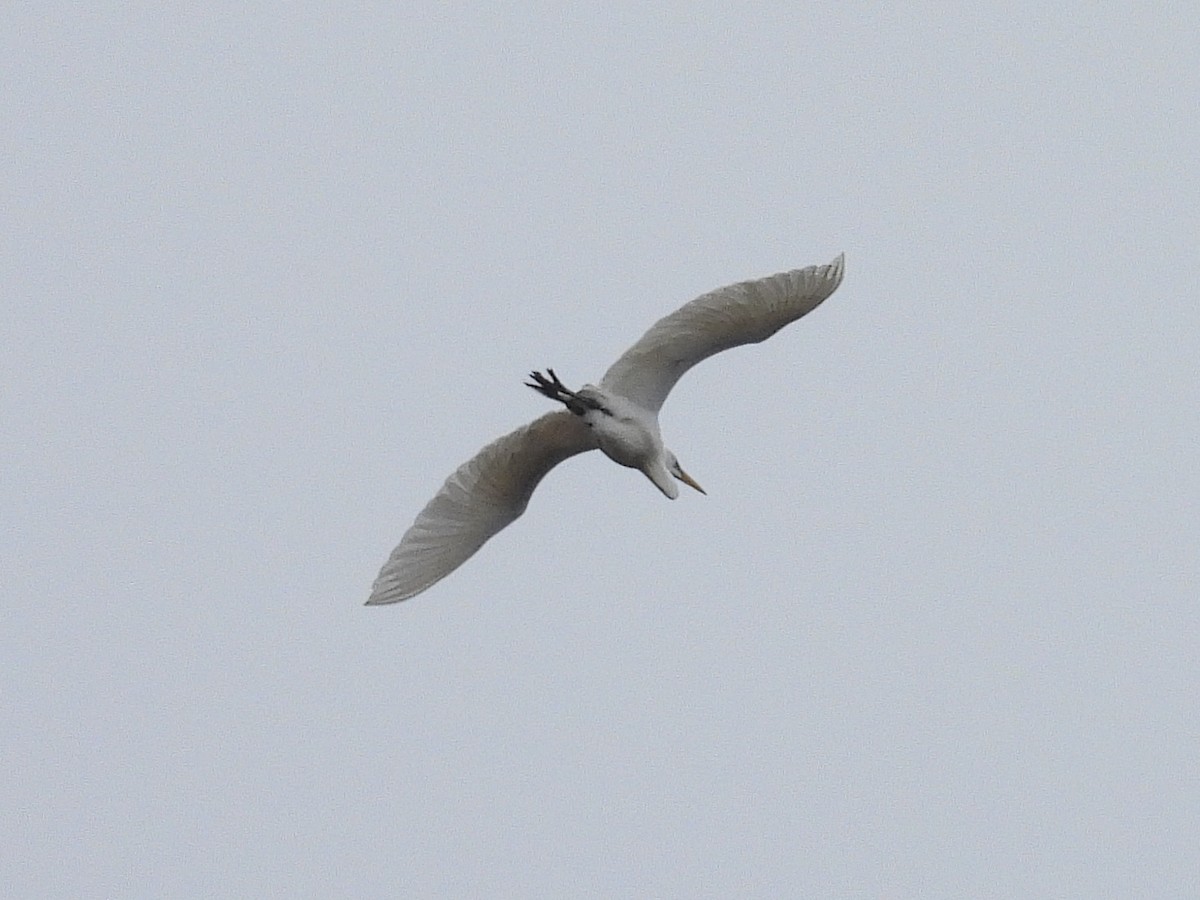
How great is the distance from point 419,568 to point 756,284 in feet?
12.6

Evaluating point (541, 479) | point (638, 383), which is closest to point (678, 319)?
point (638, 383)

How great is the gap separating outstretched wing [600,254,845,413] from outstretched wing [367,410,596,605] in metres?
0.68

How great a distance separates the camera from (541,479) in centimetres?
1897

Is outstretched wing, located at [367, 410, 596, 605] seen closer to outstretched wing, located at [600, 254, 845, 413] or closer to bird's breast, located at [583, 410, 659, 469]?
bird's breast, located at [583, 410, 659, 469]

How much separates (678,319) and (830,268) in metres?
1.32

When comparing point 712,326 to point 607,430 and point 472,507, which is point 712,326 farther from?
point 472,507

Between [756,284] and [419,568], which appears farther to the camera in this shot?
[419,568]

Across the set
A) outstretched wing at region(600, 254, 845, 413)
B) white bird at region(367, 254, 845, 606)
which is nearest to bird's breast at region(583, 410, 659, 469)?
white bird at region(367, 254, 845, 606)

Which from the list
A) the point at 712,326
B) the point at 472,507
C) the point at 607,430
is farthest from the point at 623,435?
the point at 472,507

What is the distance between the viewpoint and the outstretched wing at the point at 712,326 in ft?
56.7

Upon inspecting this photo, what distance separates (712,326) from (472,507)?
2679mm

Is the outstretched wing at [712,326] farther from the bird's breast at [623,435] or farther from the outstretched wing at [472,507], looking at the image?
the outstretched wing at [472,507]

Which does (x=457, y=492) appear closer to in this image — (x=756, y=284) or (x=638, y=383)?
(x=638, y=383)

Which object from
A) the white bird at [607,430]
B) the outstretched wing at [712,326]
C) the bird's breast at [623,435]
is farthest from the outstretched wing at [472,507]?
the outstretched wing at [712,326]
